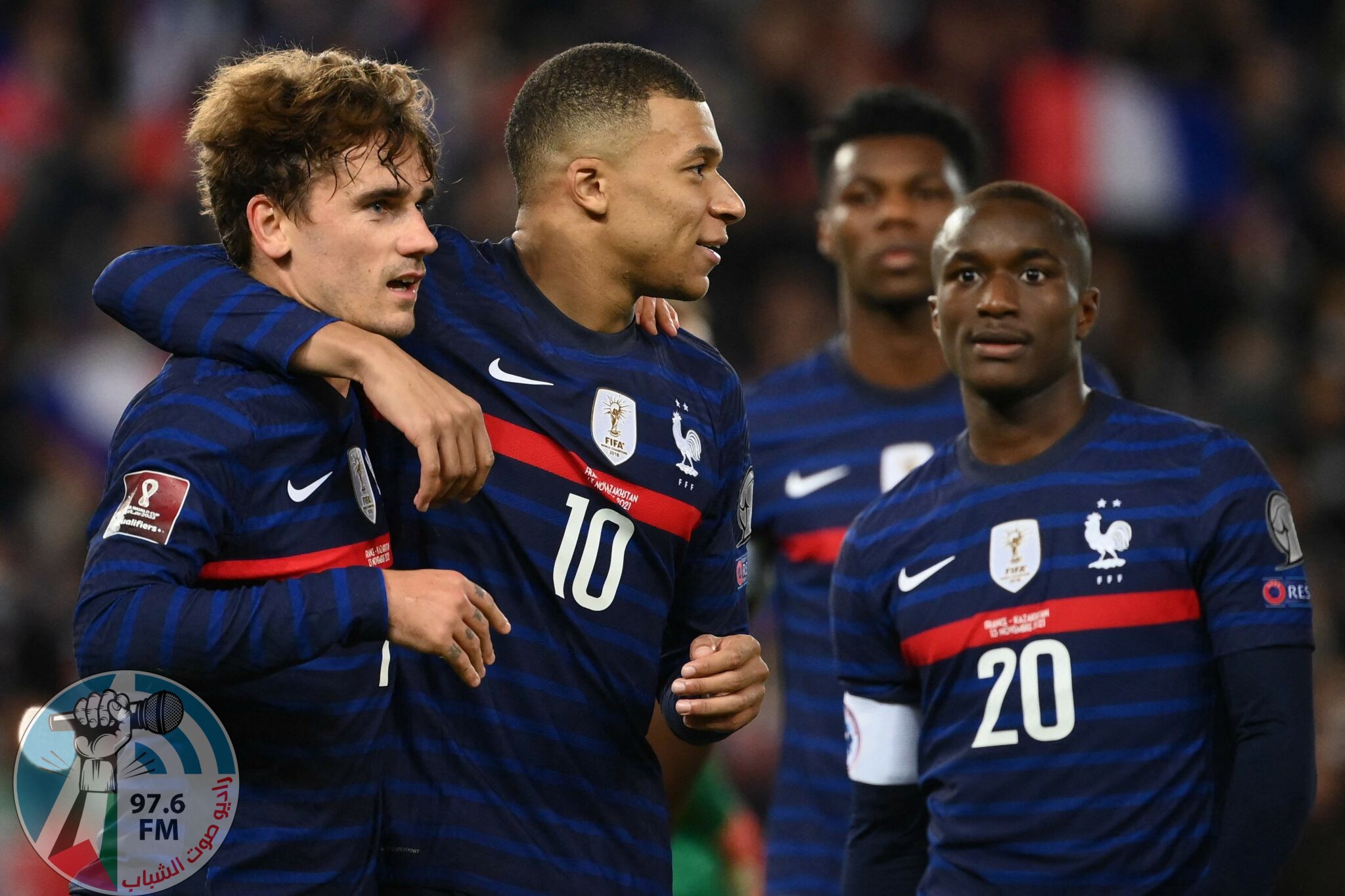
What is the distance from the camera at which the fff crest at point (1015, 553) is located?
3.25 metres

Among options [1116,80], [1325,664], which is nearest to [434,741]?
[1325,664]

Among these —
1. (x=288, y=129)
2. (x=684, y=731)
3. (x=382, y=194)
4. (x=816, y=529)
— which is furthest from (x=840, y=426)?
(x=288, y=129)

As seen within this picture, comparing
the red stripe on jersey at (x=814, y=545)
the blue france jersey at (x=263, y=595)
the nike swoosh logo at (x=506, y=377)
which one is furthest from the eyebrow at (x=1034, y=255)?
the blue france jersey at (x=263, y=595)

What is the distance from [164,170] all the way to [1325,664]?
628cm

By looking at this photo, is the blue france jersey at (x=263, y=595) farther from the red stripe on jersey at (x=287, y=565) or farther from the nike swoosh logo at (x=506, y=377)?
the nike swoosh logo at (x=506, y=377)

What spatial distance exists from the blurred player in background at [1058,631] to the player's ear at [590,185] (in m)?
0.76

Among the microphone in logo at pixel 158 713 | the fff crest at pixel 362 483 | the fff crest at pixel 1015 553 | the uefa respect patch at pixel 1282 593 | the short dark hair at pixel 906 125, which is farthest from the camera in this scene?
the short dark hair at pixel 906 125

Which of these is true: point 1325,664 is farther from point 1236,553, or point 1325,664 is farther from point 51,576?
point 51,576

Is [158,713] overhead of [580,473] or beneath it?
beneath

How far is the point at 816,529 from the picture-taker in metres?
4.40

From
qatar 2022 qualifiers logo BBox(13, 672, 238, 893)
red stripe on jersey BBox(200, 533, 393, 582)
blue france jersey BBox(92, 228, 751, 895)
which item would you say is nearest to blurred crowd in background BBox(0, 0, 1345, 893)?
blue france jersey BBox(92, 228, 751, 895)

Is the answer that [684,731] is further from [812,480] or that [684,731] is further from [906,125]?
[906,125]

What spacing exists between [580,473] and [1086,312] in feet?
3.65

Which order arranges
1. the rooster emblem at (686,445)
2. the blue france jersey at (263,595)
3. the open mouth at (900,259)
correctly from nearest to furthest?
the blue france jersey at (263,595), the rooster emblem at (686,445), the open mouth at (900,259)
